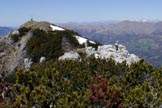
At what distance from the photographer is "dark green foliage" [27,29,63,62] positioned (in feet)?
332

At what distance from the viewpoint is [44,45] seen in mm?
104438

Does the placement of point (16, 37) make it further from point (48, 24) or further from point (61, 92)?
point (61, 92)

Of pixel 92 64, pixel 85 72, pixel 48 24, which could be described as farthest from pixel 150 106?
pixel 48 24

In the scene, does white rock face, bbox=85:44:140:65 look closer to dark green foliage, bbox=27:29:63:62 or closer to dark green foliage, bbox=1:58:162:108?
dark green foliage, bbox=27:29:63:62

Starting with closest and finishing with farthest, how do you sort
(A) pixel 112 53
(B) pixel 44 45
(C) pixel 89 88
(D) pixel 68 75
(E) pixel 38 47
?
(C) pixel 89 88 → (D) pixel 68 75 → (A) pixel 112 53 → (E) pixel 38 47 → (B) pixel 44 45

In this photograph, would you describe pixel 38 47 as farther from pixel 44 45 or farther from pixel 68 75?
pixel 68 75

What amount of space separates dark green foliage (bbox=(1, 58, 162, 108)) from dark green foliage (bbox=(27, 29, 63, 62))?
81.4ft

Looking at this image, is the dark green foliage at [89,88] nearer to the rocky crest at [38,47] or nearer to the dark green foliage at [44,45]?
the rocky crest at [38,47]

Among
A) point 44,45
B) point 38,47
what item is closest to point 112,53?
point 44,45

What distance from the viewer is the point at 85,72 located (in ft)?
225

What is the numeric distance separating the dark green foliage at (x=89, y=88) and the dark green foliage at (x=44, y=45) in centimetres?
2481

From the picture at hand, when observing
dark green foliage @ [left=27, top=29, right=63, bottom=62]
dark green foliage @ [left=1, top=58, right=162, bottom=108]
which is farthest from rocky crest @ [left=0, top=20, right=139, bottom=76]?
dark green foliage @ [left=1, top=58, right=162, bottom=108]

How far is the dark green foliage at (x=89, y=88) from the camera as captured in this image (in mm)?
45312

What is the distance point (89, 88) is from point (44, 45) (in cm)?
5280
